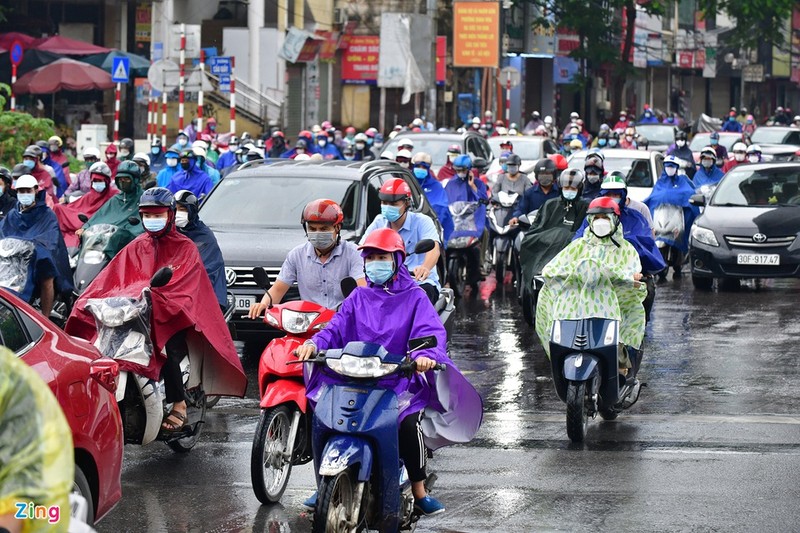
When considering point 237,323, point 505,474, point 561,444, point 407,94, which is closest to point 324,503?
point 505,474

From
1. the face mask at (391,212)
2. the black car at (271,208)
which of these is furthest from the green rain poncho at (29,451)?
the black car at (271,208)

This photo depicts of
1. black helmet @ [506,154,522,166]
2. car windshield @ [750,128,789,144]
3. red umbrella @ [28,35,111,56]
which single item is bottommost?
black helmet @ [506,154,522,166]

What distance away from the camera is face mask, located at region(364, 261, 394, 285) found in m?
7.15

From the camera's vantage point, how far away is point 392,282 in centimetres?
726

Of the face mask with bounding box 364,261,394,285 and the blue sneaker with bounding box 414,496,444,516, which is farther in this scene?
the blue sneaker with bounding box 414,496,444,516

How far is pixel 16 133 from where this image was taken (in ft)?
79.8

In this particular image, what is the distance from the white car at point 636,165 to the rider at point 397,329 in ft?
53.2

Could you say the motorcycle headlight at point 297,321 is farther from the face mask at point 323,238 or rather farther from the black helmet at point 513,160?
the black helmet at point 513,160

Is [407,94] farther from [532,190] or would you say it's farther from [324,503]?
[324,503]

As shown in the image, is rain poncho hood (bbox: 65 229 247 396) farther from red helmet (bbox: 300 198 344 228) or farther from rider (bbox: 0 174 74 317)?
rider (bbox: 0 174 74 317)

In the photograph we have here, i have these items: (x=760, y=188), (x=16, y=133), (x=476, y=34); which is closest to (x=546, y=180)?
(x=760, y=188)

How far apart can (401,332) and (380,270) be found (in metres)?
0.30

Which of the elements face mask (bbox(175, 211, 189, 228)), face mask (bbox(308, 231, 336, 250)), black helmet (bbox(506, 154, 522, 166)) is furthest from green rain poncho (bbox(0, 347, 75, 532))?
black helmet (bbox(506, 154, 522, 166))

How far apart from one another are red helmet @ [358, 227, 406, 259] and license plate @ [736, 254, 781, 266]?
41.7 ft
